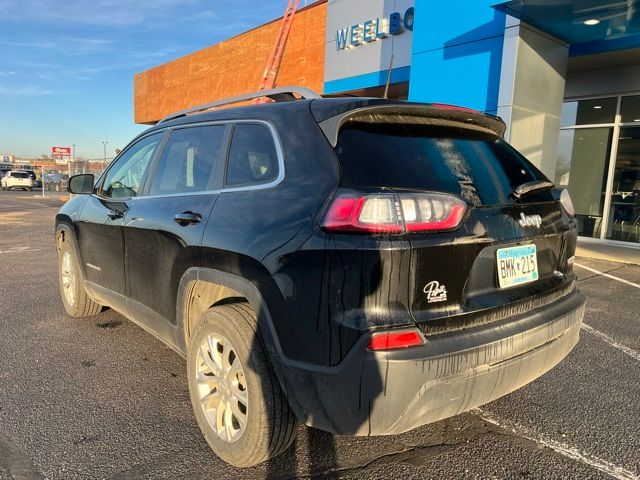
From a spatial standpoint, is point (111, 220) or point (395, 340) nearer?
point (395, 340)

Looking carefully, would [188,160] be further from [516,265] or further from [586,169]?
[586,169]

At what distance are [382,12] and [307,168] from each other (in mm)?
12144

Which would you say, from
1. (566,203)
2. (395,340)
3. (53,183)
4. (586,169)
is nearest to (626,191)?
(586,169)

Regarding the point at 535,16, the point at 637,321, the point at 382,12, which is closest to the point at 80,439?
the point at 637,321

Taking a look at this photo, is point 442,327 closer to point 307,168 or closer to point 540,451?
point 307,168

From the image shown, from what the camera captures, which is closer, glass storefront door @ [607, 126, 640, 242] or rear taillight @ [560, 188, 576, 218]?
rear taillight @ [560, 188, 576, 218]

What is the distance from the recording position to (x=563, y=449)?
2.64 metres

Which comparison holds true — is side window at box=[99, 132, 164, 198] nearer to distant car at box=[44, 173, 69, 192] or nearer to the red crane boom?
the red crane boom

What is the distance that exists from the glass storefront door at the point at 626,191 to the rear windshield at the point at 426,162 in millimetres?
9571

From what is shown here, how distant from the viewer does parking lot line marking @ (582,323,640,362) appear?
4094 millimetres

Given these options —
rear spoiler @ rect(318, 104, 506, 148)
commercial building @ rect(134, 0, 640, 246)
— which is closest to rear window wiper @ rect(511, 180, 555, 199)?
rear spoiler @ rect(318, 104, 506, 148)

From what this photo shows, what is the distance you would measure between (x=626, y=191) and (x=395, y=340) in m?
11.0

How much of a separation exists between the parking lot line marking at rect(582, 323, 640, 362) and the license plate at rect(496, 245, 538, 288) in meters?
2.28

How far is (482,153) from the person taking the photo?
2684mm
